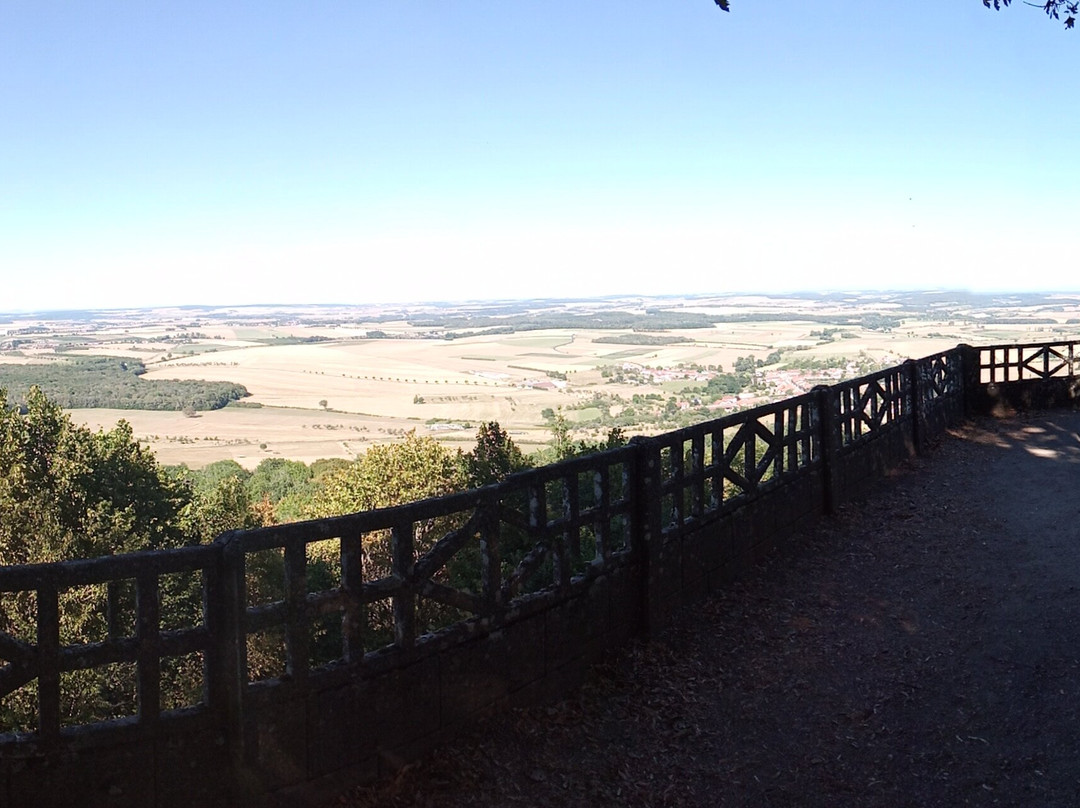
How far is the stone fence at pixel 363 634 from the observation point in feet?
13.2

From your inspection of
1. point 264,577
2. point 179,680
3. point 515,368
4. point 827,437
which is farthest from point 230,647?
point 515,368

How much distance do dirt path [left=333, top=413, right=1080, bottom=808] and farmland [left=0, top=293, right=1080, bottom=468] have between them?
6787 cm

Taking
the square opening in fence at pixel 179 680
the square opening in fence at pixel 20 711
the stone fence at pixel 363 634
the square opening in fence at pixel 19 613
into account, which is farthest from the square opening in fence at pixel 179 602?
the stone fence at pixel 363 634

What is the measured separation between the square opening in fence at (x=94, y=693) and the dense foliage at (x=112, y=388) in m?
103

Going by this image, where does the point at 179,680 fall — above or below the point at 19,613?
below

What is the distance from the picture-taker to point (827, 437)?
36.0ft

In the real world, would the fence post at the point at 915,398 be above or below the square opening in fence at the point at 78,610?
above

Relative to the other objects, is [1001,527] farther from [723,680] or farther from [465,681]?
[465,681]

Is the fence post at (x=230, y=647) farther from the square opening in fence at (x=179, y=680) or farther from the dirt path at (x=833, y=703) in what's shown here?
the square opening in fence at (x=179, y=680)

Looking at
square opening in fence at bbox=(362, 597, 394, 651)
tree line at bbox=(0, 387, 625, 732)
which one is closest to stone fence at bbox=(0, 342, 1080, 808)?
tree line at bbox=(0, 387, 625, 732)

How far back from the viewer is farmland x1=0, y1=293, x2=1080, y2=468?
97.8m

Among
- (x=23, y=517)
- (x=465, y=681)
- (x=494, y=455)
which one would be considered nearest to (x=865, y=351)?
(x=494, y=455)

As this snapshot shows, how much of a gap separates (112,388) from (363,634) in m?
141

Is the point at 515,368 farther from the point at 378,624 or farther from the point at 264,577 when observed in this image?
the point at 378,624
